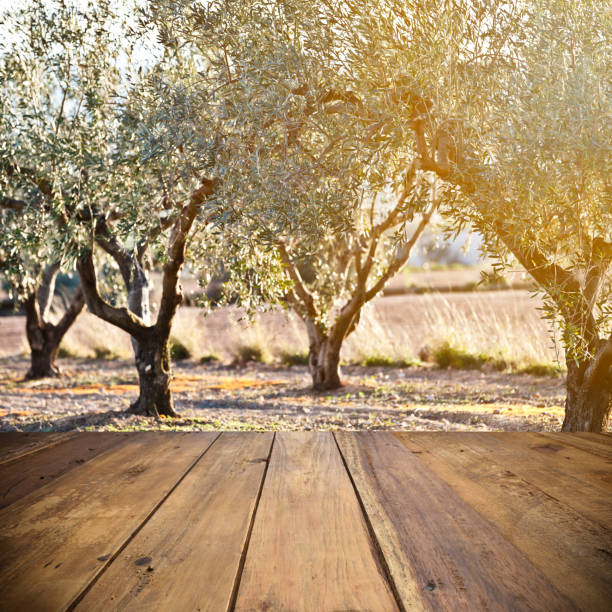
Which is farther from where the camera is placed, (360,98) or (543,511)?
(360,98)

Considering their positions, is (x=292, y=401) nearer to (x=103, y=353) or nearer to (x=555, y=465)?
(x=555, y=465)

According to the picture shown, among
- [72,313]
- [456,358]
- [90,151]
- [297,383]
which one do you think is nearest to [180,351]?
[72,313]

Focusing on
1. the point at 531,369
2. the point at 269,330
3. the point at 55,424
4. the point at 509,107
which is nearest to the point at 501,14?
the point at 509,107

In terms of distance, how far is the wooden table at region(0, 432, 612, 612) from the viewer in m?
1.58

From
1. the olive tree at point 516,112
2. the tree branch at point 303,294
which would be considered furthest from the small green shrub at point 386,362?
the olive tree at point 516,112

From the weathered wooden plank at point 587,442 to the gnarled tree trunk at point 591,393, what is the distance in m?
1.42

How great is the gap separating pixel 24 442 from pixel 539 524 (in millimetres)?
2505

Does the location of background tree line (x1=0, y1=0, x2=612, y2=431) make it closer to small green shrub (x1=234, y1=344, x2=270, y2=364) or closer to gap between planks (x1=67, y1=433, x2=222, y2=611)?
gap between planks (x1=67, y1=433, x2=222, y2=611)

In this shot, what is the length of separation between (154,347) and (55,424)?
1.38m

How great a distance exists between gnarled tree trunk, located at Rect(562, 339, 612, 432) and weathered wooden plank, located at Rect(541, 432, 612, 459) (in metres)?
1.42

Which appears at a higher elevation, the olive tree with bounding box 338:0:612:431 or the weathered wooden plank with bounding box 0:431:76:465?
the olive tree with bounding box 338:0:612:431

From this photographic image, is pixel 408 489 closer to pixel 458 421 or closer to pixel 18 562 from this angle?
pixel 18 562

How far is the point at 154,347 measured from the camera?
6527 millimetres

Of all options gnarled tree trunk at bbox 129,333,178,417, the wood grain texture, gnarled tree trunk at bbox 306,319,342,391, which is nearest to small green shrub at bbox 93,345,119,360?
gnarled tree trunk at bbox 306,319,342,391
